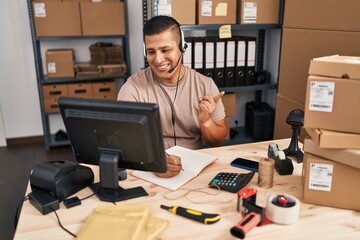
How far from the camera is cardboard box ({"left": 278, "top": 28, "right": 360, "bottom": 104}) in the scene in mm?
1979

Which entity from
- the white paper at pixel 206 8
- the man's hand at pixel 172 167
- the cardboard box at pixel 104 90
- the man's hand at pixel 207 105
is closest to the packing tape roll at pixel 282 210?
the man's hand at pixel 172 167

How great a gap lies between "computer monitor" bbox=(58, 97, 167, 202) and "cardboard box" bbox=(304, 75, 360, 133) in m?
0.50

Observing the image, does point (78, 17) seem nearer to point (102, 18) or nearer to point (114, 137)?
point (102, 18)

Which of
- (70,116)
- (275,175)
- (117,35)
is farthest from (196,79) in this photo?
(117,35)

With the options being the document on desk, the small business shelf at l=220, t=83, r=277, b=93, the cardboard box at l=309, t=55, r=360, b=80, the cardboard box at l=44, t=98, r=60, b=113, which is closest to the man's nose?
the document on desk

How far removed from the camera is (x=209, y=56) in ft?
8.68

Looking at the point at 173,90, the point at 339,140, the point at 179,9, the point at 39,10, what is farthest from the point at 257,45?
the point at 339,140

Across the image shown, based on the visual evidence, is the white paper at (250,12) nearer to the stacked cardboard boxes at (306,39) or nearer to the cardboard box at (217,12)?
the cardboard box at (217,12)

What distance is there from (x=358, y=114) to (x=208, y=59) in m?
1.67

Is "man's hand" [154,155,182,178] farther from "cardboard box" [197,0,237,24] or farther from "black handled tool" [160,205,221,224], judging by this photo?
"cardboard box" [197,0,237,24]

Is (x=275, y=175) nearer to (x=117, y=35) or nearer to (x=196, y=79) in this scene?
(x=196, y=79)

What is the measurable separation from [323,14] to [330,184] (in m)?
1.37

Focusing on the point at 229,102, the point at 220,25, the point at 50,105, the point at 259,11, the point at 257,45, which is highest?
the point at 259,11

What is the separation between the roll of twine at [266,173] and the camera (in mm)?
1229
